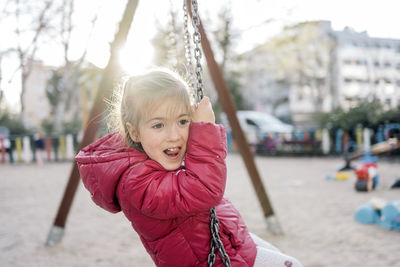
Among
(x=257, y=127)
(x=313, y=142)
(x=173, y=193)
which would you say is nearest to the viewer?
(x=173, y=193)

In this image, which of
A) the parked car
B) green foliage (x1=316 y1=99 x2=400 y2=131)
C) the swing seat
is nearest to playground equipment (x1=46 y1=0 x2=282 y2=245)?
the swing seat

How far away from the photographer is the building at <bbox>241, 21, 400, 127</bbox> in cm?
2474

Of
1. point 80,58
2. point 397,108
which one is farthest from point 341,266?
point 80,58

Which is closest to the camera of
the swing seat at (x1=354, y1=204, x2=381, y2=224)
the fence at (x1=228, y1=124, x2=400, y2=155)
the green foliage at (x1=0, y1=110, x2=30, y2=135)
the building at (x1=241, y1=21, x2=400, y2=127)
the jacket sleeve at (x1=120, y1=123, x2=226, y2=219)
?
the jacket sleeve at (x1=120, y1=123, x2=226, y2=219)

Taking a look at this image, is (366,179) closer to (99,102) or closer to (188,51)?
(99,102)

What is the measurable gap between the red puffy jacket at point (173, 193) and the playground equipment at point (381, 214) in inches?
115

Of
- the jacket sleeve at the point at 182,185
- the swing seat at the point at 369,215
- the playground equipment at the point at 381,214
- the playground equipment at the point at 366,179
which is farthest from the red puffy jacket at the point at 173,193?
the playground equipment at the point at 366,179

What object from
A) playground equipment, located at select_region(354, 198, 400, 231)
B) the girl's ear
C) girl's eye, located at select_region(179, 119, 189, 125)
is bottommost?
playground equipment, located at select_region(354, 198, 400, 231)

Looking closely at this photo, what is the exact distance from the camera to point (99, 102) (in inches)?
133

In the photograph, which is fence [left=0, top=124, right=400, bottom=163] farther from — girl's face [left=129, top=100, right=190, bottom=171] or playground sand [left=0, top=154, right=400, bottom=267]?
girl's face [left=129, top=100, right=190, bottom=171]

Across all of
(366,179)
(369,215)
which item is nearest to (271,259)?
(369,215)

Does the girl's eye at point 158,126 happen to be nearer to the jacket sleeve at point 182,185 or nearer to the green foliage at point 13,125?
the jacket sleeve at point 182,185

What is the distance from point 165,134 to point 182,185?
0.69 ft

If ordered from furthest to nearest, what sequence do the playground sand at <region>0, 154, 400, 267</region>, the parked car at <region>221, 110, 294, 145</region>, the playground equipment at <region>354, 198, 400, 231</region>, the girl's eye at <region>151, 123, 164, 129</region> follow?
1. the parked car at <region>221, 110, 294, 145</region>
2. the playground equipment at <region>354, 198, 400, 231</region>
3. the playground sand at <region>0, 154, 400, 267</region>
4. the girl's eye at <region>151, 123, 164, 129</region>
